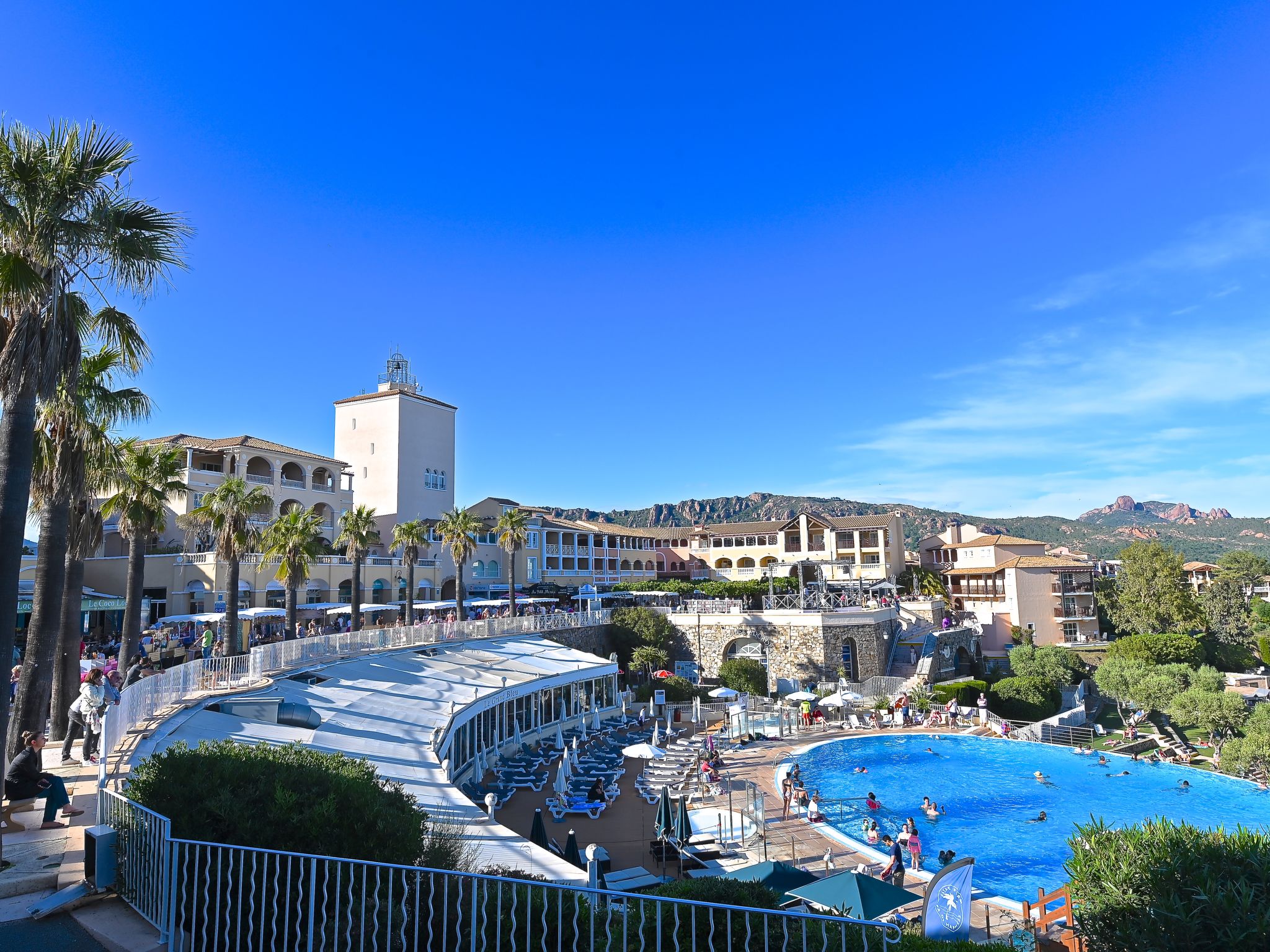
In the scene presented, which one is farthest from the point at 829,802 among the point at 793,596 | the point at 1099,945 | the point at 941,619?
the point at 941,619

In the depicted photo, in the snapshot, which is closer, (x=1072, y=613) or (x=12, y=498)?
(x=12, y=498)

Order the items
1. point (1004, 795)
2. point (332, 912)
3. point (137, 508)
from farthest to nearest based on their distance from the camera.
Result: point (1004, 795)
point (137, 508)
point (332, 912)

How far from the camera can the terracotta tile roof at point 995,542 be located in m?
65.7

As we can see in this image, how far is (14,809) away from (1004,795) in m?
25.6

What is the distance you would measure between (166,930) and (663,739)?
26.0m

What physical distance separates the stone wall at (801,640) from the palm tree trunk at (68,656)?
112 ft

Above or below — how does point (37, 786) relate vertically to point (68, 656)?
below

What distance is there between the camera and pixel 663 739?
30.8 m

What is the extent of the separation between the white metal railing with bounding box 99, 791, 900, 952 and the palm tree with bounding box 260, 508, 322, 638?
2316 centimetres

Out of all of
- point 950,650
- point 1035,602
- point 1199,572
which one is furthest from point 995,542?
point 1199,572

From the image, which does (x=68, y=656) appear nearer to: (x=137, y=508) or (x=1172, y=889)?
(x=137, y=508)

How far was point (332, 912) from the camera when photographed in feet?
21.1

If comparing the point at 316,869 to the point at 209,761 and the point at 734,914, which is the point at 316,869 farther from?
the point at 734,914

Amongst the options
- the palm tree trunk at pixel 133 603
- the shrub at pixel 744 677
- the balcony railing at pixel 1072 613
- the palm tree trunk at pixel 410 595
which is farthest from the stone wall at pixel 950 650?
the palm tree trunk at pixel 133 603
